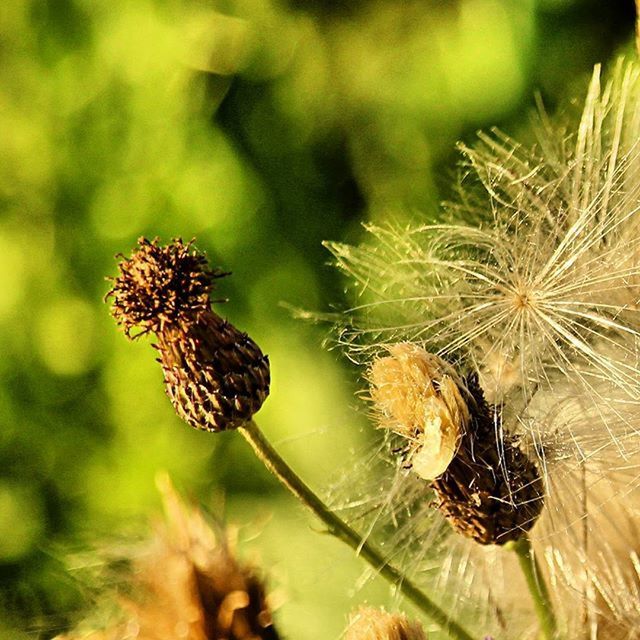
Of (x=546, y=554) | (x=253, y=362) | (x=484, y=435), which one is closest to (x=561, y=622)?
(x=546, y=554)

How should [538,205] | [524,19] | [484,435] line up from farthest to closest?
[524,19], [538,205], [484,435]

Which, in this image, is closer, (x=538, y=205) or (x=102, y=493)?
(x=538, y=205)

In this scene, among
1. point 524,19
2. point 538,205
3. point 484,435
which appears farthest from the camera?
point 524,19

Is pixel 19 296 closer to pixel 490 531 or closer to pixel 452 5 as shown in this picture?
pixel 452 5

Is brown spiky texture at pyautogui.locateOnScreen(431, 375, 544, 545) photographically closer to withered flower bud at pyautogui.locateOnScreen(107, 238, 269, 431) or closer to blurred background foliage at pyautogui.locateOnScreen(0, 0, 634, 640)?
withered flower bud at pyautogui.locateOnScreen(107, 238, 269, 431)

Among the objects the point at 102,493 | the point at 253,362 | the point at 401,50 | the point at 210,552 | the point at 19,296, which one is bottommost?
the point at 210,552

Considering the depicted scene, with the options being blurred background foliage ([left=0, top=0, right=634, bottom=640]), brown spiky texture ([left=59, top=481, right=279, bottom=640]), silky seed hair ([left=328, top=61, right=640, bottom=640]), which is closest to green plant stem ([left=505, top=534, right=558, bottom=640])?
silky seed hair ([left=328, top=61, right=640, bottom=640])
